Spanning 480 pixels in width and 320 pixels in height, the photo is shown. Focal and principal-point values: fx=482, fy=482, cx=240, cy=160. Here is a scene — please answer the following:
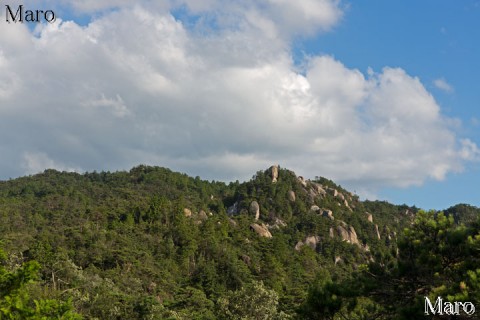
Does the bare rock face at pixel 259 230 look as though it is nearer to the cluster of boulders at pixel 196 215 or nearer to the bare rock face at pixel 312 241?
the bare rock face at pixel 312 241

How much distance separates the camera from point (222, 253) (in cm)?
7481

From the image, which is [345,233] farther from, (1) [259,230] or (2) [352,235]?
(1) [259,230]

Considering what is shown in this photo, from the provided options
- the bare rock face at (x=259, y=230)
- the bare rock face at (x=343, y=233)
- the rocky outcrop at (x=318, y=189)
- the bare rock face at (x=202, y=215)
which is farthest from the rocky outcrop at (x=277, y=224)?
the rocky outcrop at (x=318, y=189)

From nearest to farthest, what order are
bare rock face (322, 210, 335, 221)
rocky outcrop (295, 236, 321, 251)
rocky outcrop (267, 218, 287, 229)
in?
rocky outcrop (295, 236, 321, 251) → rocky outcrop (267, 218, 287, 229) → bare rock face (322, 210, 335, 221)

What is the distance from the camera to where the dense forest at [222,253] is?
42.5 feet

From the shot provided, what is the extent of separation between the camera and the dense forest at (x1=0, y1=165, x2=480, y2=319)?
1295 cm

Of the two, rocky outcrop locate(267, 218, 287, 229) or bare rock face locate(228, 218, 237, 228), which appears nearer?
bare rock face locate(228, 218, 237, 228)

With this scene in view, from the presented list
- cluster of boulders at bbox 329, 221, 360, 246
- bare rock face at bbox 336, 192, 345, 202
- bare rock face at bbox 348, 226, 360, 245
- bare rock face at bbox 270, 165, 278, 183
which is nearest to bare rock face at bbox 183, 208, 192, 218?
cluster of boulders at bbox 329, 221, 360, 246

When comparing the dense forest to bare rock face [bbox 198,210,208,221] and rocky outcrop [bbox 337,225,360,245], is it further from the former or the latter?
bare rock face [bbox 198,210,208,221]

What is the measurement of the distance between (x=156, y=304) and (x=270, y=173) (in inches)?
3545

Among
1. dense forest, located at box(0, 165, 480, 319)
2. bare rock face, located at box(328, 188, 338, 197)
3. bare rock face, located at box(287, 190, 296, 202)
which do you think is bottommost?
dense forest, located at box(0, 165, 480, 319)

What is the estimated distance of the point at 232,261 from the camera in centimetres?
7000

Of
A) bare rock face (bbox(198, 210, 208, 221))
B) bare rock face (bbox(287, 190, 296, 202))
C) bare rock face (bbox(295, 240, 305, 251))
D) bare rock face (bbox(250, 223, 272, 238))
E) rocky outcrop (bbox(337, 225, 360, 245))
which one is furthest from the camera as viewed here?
bare rock face (bbox(287, 190, 296, 202))

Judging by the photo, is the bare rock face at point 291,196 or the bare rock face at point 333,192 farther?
the bare rock face at point 333,192
